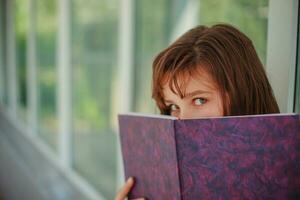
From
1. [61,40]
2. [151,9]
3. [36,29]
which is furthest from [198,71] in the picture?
[36,29]

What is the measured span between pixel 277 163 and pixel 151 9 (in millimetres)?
1717

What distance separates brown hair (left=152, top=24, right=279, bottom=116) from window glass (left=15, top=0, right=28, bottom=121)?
5.20 meters

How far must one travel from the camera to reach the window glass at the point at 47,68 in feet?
14.7

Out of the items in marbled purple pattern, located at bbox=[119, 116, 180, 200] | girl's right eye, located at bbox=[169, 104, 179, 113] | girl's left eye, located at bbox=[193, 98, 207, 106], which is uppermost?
girl's left eye, located at bbox=[193, 98, 207, 106]

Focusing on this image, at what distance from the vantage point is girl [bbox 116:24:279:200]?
96 centimetres

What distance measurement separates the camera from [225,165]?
0.83m

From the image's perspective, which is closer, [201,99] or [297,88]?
[201,99]

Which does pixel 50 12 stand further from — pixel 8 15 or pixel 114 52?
pixel 8 15

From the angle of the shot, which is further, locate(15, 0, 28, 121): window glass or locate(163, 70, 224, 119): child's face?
locate(15, 0, 28, 121): window glass

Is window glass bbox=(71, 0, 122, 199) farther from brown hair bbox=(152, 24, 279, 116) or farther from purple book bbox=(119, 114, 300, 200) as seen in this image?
purple book bbox=(119, 114, 300, 200)

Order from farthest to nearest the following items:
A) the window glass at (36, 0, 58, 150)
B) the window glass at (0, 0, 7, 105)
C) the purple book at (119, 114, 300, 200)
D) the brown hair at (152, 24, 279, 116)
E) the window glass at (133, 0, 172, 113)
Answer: the window glass at (0, 0, 7, 105) → the window glass at (36, 0, 58, 150) → the window glass at (133, 0, 172, 113) → the brown hair at (152, 24, 279, 116) → the purple book at (119, 114, 300, 200)

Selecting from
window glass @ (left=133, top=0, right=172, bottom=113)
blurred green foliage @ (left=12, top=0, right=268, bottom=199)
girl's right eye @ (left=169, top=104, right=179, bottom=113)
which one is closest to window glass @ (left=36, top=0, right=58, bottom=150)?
blurred green foliage @ (left=12, top=0, right=268, bottom=199)

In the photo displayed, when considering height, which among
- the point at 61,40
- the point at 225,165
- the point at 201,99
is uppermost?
the point at 61,40

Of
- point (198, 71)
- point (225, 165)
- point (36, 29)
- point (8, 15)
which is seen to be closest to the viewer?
point (225, 165)
